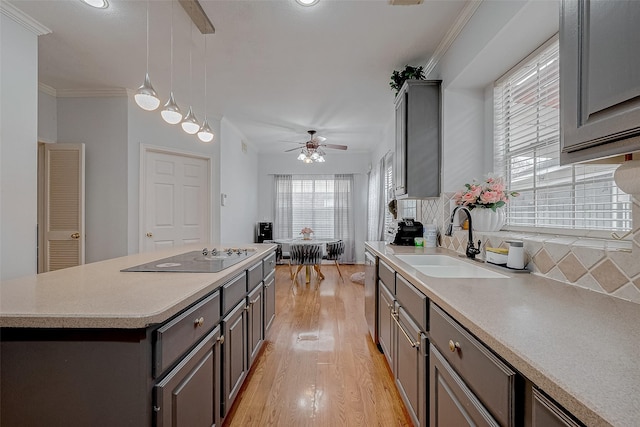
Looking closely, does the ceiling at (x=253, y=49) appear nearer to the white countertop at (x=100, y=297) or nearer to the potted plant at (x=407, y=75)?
the potted plant at (x=407, y=75)

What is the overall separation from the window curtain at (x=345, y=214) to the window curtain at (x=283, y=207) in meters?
1.05

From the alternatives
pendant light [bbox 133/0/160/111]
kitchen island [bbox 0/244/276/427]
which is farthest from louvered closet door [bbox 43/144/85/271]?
kitchen island [bbox 0/244/276/427]

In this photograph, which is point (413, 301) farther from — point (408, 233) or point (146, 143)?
point (146, 143)

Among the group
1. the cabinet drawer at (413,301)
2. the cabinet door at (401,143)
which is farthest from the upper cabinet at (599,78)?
the cabinet door at (401,143)

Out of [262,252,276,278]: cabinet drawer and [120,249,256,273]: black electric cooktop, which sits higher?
[120,249,256,273]: black electric cooktop

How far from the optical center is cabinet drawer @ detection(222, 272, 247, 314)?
1.45 metres

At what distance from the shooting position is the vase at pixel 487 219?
1937 mm

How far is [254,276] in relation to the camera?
80.1 inches

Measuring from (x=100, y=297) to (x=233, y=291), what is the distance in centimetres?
65

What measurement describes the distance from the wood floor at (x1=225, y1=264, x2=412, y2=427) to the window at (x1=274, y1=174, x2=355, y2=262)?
329 cm

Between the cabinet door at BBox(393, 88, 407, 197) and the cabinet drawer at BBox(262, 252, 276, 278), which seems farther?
the cabinet door at BBox(393, 88, 407, 197)

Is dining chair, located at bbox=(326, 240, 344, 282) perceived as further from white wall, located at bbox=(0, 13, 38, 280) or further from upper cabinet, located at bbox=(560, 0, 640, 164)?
upper cabinet, located at bbox=(560, 0, 640, 164)

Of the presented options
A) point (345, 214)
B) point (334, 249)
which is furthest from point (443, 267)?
point (345, 214)

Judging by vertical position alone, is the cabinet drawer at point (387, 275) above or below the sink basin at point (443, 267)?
below
